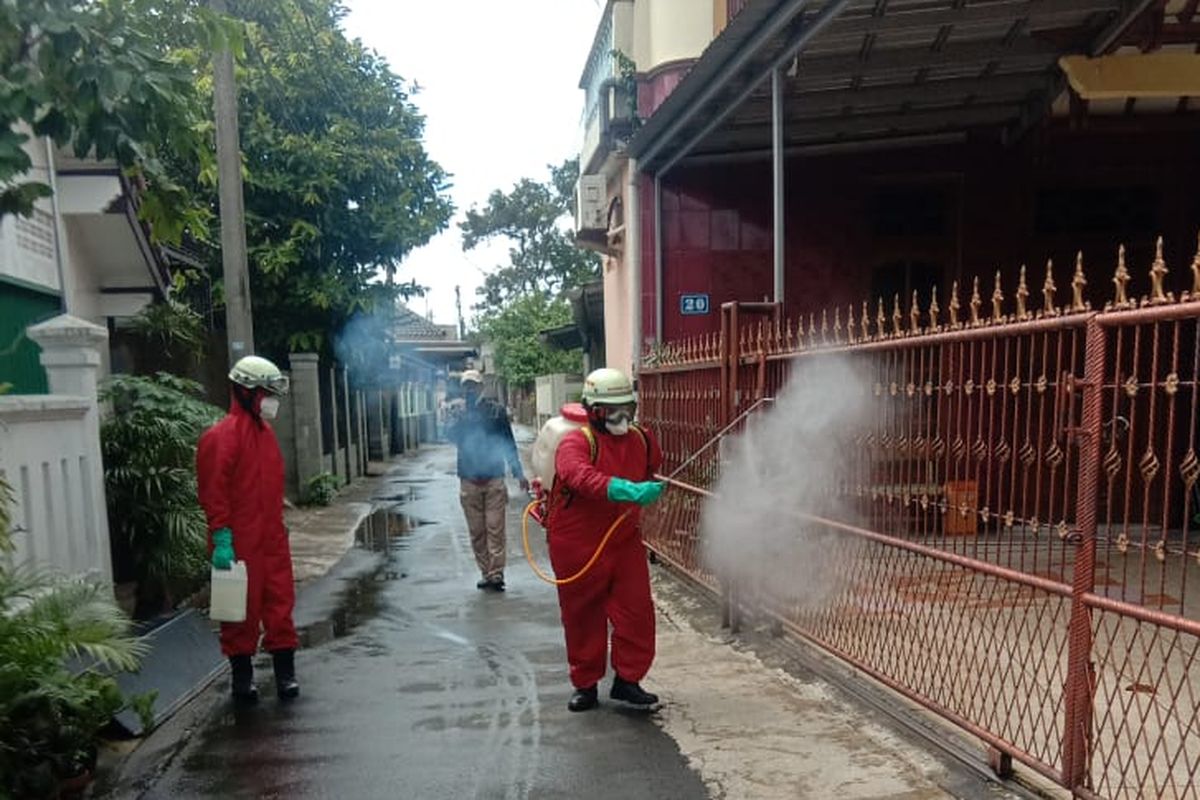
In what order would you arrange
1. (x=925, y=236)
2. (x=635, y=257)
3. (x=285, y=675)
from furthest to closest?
(x=635, y=257) < (x=925, y=236) < (x=285, y=675)

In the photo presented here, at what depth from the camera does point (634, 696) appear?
422 cm

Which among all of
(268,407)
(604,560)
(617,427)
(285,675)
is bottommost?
(285,675)

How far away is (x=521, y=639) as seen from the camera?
5531mm

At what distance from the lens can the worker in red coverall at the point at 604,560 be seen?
4137mm

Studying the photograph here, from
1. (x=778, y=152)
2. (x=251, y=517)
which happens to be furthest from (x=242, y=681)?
(x=778, y=152)

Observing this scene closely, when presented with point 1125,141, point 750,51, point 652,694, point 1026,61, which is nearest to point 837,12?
point 750,51

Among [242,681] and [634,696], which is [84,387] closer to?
[242,681]

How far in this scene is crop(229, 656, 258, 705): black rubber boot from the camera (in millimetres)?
4422

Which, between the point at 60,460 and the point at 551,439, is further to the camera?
the point at 60,460

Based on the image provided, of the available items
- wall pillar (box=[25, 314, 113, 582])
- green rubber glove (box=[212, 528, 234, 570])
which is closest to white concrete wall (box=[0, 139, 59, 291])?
wall pillar (box=[25, 314, 113, 582])

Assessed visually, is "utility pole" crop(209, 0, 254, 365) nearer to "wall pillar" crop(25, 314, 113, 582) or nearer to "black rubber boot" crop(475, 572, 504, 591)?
"wall pillar" crop(25, 314, 113, 582)

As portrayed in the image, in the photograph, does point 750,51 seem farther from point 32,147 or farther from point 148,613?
point 148,613

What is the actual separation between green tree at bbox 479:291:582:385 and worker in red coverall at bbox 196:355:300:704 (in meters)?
22.9

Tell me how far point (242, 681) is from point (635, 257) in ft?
20.3
